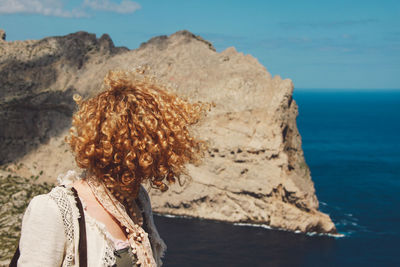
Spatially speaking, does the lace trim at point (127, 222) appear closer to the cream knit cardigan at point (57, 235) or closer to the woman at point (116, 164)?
the woman at point (116, 164)

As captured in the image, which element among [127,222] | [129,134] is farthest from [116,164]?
[127,222]

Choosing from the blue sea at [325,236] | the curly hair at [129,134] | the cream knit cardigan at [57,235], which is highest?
the curly hair at [129,134]

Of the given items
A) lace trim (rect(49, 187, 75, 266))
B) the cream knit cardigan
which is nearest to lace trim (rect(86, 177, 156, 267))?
the cream knit cardigan

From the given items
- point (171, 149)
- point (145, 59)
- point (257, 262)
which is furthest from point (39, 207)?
point (145, 59)

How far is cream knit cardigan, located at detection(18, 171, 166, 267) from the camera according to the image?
2.41m

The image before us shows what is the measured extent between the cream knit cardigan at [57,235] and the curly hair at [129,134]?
0.28 metres

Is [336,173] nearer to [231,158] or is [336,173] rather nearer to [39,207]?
[231,158]

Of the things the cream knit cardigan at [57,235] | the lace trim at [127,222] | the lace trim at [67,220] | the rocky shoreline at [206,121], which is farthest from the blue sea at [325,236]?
the lace trim at [67,220]

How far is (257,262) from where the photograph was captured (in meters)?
26.1

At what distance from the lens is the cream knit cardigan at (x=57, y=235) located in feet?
7.91

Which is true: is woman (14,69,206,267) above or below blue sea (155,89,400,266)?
above

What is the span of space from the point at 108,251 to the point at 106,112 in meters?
Answer: 0.81

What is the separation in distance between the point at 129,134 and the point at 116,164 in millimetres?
204

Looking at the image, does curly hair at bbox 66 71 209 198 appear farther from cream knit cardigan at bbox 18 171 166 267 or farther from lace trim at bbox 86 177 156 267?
cream knit cardigan at bbox 18 171 166 267
